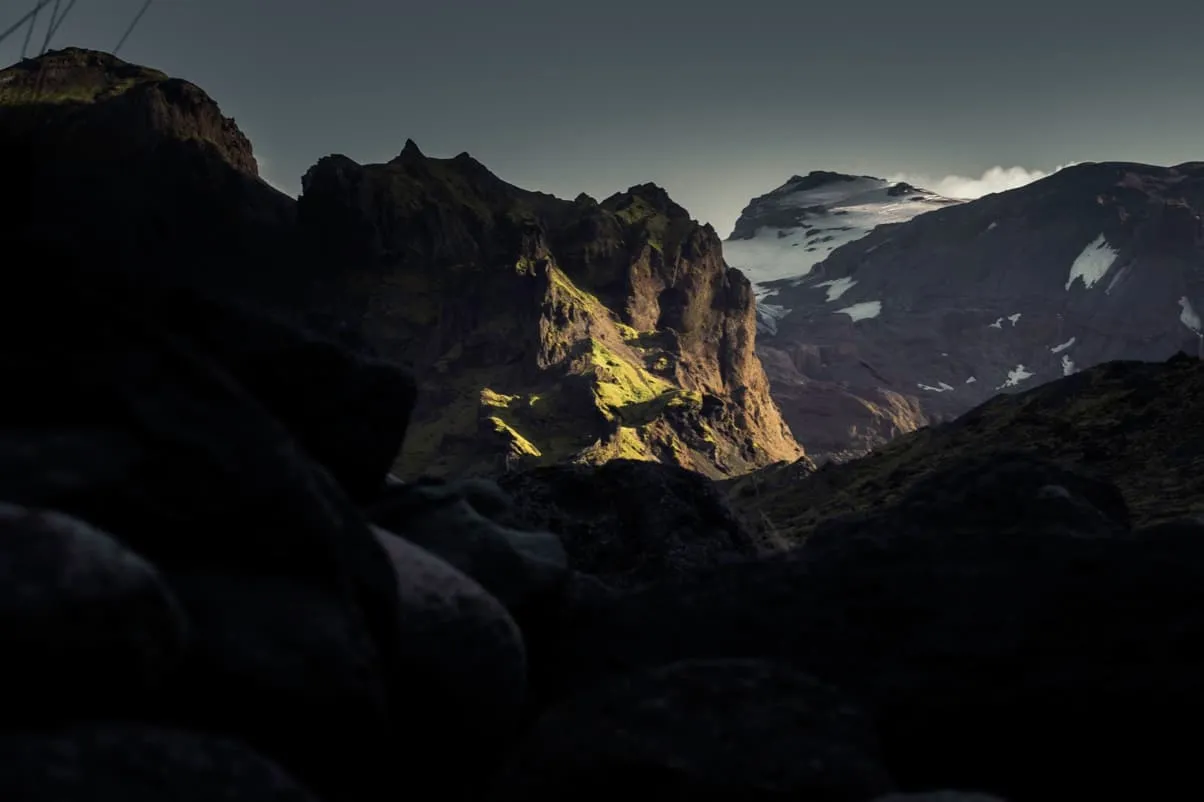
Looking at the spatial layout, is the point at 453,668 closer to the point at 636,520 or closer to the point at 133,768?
the point at 133,768

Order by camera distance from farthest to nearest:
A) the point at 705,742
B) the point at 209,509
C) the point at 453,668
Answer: the point at 453,668 → the point at 705,742 → the point at 209,509

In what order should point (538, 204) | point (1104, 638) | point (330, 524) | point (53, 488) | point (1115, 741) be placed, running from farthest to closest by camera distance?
1. point (538, 204)
2. point (1104, 638)
3. point (1115, 741)
4. point (330, 524)
5. point (53, 488)

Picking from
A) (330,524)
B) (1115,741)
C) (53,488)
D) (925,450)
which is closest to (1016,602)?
(1115,741)

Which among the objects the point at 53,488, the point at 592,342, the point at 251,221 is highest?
the point at 251,221

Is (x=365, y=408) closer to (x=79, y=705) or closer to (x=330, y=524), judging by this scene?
(x=330, y=524)

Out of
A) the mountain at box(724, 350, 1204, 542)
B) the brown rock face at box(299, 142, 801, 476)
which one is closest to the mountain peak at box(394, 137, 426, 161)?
the brown rock face at box(299, 142, 801, 476)

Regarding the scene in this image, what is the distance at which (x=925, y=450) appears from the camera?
166ft

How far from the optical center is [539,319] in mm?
153125

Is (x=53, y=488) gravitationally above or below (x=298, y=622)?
above

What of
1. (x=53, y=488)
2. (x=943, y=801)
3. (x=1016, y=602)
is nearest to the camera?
(x=53, y=488)

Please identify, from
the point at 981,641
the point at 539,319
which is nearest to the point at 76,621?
the point at 981,641

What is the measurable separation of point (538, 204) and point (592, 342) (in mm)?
55434

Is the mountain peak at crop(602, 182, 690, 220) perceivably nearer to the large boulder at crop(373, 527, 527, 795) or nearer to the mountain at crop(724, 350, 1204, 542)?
the mountain at crop(724, 350, 1204, 542)

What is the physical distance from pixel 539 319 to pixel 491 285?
1254cm
